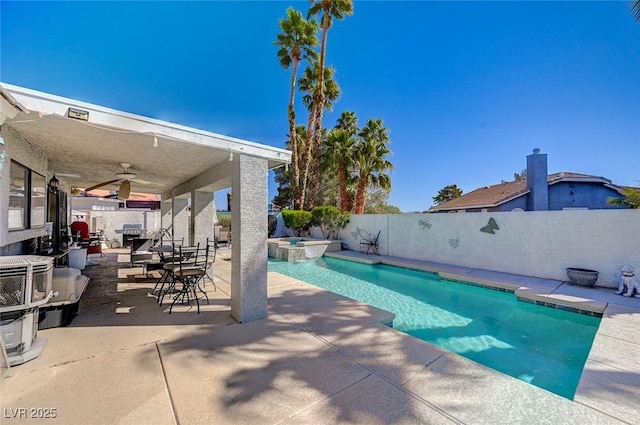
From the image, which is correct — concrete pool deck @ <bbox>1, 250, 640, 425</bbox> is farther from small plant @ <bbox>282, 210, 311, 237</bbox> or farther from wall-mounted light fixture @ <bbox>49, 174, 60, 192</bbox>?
small plant @ <bbox>282, 210, 311, 237</bbox>

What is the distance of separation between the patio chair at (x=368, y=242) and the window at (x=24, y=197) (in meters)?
12.7

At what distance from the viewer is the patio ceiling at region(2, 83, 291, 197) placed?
9.85 feet

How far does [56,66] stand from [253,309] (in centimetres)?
1002

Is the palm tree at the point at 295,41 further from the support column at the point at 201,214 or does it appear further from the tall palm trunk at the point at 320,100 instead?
the support column at the point at 201,214

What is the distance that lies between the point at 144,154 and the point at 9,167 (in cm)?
163

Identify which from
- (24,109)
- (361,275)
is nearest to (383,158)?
(361,275)

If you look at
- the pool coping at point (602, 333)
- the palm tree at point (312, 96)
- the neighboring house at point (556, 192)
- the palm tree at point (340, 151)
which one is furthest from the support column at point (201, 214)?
the neighboring house at point (556, 192)

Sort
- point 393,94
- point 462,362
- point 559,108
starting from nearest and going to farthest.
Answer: point 462,362, point 559,108, point 393,94

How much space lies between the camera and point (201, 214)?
7414 mm

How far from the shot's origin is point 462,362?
3227mm

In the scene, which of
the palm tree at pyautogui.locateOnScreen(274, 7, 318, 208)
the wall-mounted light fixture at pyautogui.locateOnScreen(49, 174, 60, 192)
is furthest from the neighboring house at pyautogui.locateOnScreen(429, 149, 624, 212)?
the wall-mounted light fixture at pyautogui.locateOnScreen(49, 174, 60, 192)

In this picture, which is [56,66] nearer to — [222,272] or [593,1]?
[222,272]

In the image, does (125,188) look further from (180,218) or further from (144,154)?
(144,154)

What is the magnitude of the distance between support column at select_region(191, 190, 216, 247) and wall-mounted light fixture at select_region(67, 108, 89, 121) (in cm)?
413
